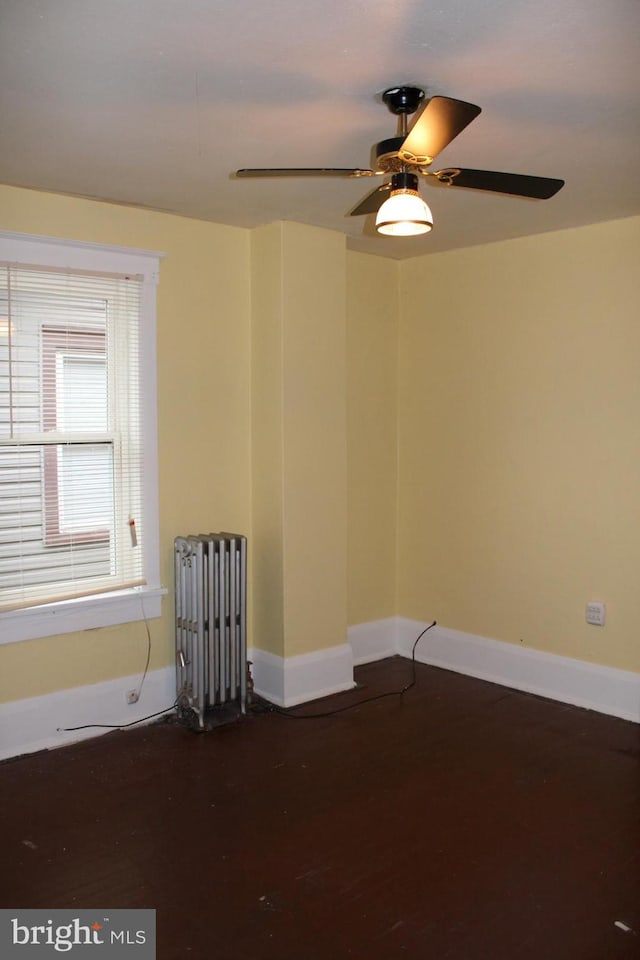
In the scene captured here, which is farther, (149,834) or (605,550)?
(605,550)

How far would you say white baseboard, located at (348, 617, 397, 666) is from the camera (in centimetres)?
502

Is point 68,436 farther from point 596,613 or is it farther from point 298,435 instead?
point 596,613

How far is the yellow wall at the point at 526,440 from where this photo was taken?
4.12 meters

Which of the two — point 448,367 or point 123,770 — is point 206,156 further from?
point 123,770

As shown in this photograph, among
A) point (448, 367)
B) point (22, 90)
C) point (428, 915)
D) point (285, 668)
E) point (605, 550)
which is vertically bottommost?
point (428, 915)

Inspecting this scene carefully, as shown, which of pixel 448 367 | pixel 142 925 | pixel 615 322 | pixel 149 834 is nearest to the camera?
pixel 142 925

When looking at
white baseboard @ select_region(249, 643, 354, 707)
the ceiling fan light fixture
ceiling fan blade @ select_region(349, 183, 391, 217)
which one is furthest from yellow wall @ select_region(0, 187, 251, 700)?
the ceiling fan light fixture

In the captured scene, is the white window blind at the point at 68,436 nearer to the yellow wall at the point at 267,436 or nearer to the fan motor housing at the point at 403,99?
the yellow wall at the point at 267,436

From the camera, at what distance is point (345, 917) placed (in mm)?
2479

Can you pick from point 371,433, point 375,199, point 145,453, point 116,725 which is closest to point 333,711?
point 116,725

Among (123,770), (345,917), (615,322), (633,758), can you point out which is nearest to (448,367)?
(615,322)

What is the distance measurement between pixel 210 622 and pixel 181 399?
3.79ft

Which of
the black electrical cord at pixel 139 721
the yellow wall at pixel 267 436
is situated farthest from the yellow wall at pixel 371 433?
the black electrical cord at pixel 139 721

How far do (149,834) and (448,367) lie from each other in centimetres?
315
